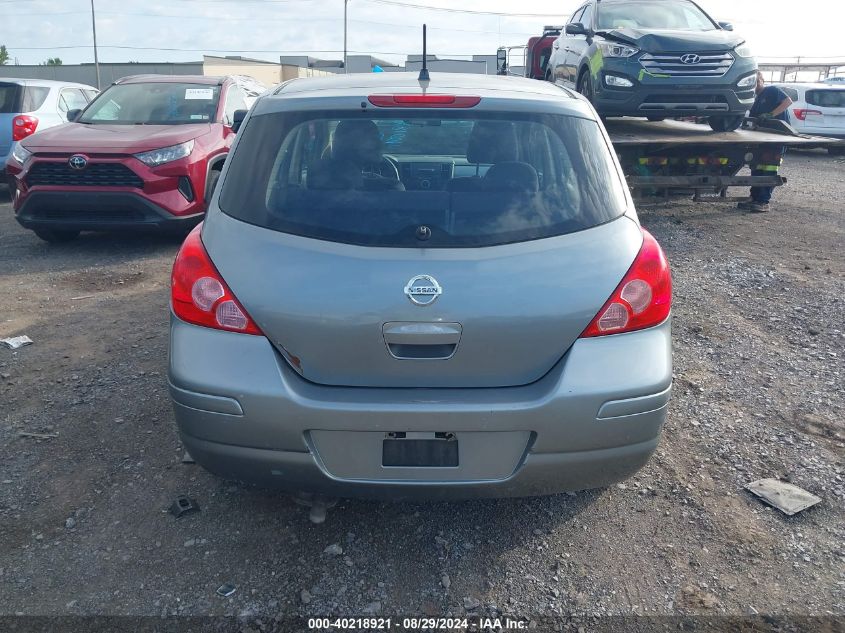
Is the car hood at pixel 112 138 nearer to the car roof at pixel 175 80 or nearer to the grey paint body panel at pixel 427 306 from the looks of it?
the car roof at pixel 175 80

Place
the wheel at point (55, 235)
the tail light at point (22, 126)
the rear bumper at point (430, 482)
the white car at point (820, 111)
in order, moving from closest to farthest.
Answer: the rear bumper at point (430, 482), the wheel at point (55, 235), the tail light at point (22, 126), the white car at point (820, 111)

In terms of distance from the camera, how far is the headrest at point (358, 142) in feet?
9.28

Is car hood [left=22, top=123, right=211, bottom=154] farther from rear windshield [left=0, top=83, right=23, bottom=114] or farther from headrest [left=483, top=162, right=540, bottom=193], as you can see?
headrest [left=483, top=162, right=540, bottom=193]

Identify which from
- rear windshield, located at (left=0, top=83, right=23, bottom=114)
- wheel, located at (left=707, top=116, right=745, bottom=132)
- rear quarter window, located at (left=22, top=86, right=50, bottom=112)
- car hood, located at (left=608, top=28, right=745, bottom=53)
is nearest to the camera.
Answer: car hood, located at (left=608, top=28, right=745, bottom=53)

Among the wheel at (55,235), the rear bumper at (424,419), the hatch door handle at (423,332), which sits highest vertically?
the hatch door handle at (423,332)

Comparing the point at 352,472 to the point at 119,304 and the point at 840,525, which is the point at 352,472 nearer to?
the point at 840,525

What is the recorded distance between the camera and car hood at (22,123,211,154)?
7.30 m

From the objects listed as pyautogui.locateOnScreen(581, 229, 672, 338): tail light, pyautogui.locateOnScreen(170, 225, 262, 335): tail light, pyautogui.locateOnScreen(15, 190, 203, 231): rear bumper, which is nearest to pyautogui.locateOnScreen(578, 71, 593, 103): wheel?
pyautogui.locateOnScreen(15, 190, 203, 231): rear bumper

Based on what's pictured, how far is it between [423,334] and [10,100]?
1105cm

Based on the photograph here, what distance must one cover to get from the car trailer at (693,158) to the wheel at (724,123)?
0.15m

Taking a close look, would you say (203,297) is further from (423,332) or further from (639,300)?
(639,300)

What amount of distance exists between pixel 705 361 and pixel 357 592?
309cm

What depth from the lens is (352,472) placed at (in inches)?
101

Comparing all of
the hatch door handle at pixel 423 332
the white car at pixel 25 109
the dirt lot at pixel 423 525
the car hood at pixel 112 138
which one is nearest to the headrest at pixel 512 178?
the hatch door handle at pixel 423 332
